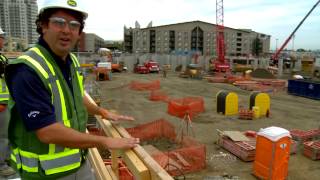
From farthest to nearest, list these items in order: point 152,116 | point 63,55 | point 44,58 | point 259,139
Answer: point 152,116 → point 259,139 → point 63,55 → point 44,58

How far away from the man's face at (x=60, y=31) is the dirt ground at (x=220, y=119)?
8.19 m

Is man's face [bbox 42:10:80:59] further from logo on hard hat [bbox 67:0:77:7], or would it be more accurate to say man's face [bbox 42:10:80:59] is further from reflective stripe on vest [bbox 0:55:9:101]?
reflective stripe on vest [bbox 0:55:9:101]

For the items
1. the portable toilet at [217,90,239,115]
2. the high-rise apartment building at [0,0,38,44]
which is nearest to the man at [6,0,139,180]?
the portable toilet at [217,90,239,115]

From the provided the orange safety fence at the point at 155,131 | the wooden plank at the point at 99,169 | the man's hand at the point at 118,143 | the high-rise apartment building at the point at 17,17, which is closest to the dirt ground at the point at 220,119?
the orange safety fence at the point at 155,131

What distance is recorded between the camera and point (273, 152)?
28.7ft

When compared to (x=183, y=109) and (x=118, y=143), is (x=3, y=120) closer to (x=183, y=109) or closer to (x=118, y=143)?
(x=118, y=143)

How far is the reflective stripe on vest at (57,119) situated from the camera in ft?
6.56

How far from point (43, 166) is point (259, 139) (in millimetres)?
8226

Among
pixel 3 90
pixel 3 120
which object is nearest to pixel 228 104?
pixel 3 120

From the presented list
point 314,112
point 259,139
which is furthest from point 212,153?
point 314,112

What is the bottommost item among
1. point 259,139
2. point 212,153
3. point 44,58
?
point 212,153

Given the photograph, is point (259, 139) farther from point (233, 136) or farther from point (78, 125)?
point (78, 125)

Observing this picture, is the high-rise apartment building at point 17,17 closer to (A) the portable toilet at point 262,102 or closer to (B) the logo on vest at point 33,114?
(A) the portable toilet at point 262,102

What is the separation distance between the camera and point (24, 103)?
1872 mm
